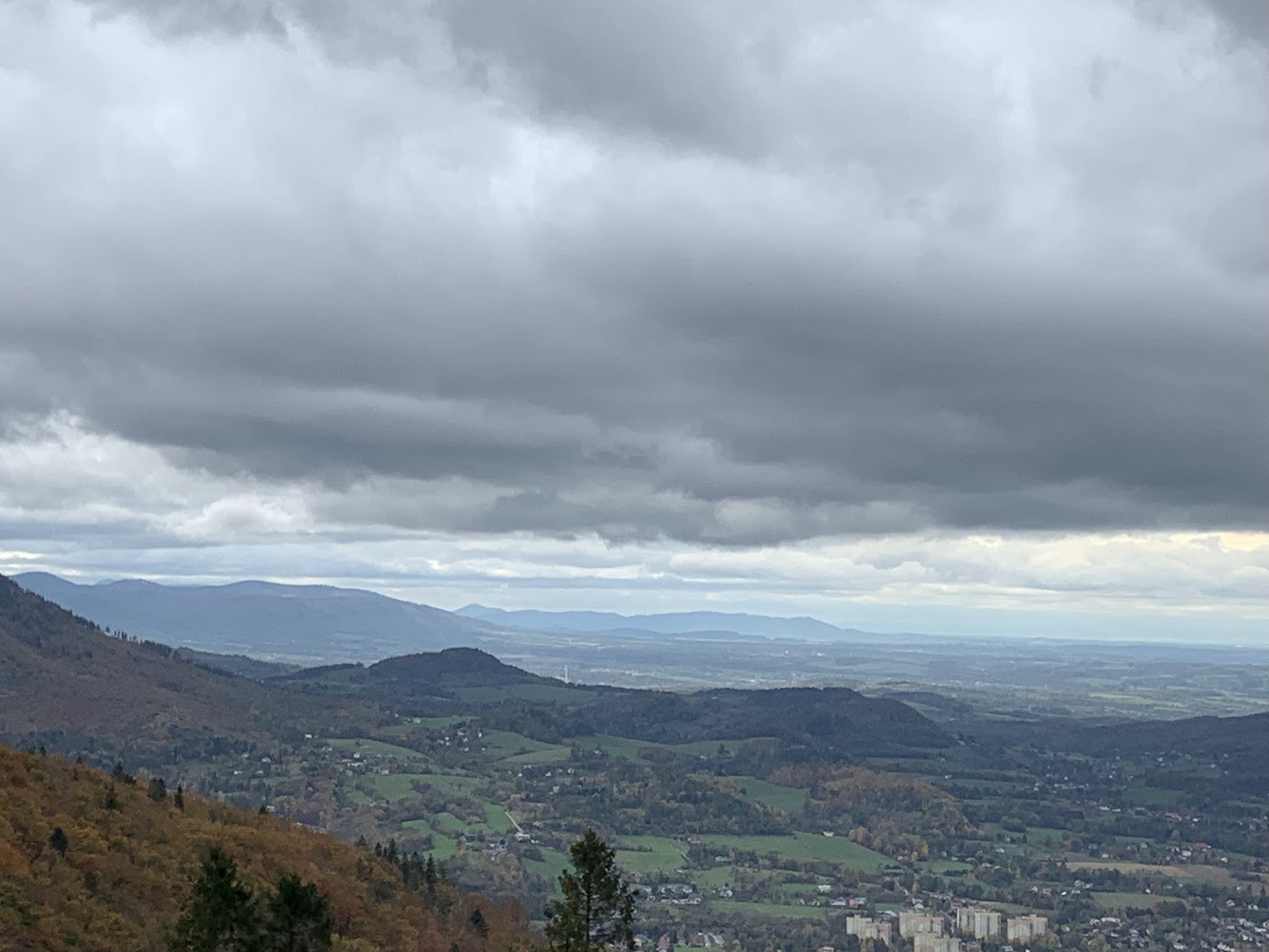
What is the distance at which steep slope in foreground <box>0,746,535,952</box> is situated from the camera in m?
→ 68.5

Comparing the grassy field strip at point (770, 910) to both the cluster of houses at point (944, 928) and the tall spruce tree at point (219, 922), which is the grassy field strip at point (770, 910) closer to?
the cluster of houses at point (944, 928)

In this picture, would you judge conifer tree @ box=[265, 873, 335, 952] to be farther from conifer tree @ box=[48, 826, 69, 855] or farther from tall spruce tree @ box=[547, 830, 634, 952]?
conifer tree @ box=[48, 826, 69, 855]

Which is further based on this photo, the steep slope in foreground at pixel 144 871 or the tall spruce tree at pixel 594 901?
the steep slope in foreground at pixel 144 871

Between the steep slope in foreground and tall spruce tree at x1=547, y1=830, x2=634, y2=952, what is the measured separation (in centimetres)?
1922

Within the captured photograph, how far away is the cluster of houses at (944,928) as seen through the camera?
17812 centimetres

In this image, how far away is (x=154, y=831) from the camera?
93625 millimetres

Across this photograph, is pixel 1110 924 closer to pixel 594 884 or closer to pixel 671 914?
pixel 671 914

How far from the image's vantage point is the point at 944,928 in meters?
189

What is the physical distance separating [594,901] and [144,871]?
32.2m

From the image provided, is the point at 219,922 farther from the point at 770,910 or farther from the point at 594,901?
the point at 770,910

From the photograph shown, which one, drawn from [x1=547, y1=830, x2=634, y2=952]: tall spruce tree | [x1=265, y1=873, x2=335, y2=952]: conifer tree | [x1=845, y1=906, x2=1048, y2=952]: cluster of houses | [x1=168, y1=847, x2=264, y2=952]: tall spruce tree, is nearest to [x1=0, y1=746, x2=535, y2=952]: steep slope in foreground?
[x1=168, y1=847, x2=264, y2=952]: tall spruce tree

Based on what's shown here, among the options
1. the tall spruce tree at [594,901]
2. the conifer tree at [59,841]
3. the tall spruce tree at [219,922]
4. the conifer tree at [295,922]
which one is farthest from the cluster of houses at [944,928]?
the tall spruce tree at [219,922]

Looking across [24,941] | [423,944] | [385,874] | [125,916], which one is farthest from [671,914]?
[24,941]

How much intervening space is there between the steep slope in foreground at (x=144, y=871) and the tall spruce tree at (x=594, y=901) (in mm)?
19220
